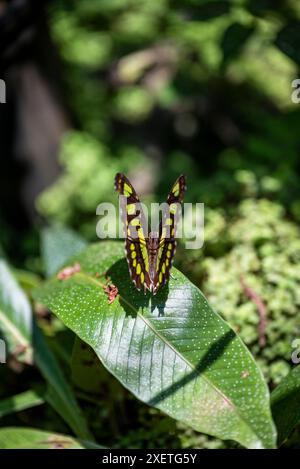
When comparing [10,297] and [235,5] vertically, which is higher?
[235,5]

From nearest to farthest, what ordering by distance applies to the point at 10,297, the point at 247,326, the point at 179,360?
the point at 179,360 → the point at 247,326 → the point at 10,297

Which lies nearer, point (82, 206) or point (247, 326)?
point (247, 326)

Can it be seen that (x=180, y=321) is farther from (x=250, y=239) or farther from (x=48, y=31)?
(x=48, y=31)

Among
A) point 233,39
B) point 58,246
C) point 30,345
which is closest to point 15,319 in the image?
point 30,345

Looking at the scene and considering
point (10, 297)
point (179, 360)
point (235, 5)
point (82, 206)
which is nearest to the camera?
point (179, 360)

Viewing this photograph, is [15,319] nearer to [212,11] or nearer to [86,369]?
[86,369]

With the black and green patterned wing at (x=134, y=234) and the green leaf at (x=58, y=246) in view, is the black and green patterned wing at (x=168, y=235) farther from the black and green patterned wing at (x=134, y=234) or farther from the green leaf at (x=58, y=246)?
the green leaf at (x=58, y=246)

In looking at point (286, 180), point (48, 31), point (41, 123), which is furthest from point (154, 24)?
point (286, 180)

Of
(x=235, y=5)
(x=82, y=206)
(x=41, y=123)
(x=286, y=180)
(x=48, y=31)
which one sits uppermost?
(x=235, y=5)
